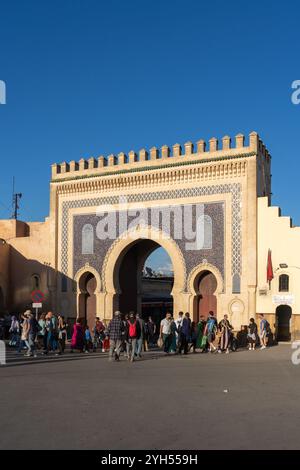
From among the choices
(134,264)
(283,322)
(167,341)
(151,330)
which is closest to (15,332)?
(151,330)

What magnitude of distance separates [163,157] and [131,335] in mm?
10009

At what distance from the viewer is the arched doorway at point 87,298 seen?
24.4m

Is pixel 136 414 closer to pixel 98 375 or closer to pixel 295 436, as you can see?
pixel 295 436

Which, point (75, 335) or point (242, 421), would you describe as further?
point (75, 335)

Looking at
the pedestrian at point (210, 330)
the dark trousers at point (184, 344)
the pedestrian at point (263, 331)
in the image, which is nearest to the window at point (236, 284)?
the pedestrian at point (263, 331)

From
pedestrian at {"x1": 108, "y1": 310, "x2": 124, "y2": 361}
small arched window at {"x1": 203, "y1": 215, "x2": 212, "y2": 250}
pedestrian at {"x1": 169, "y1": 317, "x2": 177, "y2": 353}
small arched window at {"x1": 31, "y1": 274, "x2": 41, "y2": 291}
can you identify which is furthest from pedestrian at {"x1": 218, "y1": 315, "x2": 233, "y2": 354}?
small arched window at {"x1": 31, "y1": 274, "x2": 41, "y2": 291}

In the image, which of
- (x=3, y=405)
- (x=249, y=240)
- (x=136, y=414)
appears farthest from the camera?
(x=249, y=240)

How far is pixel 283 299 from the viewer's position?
1984 centimetres

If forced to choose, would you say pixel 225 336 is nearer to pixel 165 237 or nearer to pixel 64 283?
pixel 165 237

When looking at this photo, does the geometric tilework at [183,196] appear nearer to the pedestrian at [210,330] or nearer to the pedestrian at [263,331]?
the pedestrian at [263,331]

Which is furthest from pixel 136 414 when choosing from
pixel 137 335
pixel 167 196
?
pixel 167 196
